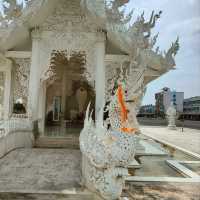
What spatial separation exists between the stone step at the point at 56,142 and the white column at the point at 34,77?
1.88ft

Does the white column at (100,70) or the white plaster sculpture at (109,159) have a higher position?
the white column at (100,70)

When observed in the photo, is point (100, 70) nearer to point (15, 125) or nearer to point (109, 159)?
point (15, 125)

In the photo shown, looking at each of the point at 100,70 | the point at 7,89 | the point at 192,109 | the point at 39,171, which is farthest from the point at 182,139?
the point at 192,109

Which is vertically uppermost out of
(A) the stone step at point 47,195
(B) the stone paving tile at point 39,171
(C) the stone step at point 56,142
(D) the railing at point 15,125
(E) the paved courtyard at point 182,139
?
(D) the railing at point 15,125

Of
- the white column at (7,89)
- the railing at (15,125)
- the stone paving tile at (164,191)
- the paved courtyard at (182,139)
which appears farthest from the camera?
the paved courtyard at (182,139)

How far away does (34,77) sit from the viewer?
5469mm

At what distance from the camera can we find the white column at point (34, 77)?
5.42 m

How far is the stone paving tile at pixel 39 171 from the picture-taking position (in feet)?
9.51

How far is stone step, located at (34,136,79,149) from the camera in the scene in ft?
18.4

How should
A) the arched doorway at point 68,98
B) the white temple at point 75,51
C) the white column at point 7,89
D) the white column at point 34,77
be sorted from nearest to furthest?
1. the white temple at point 75,51
2. the white column at point 34,77
3. the white column at point 7,89
4. the arched doorway at point 68,98

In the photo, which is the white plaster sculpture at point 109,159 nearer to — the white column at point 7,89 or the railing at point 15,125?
the railing at point 15,125

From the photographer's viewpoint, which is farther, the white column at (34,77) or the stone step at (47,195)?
the white column at (34,77)

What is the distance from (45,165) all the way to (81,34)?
320 centimetres

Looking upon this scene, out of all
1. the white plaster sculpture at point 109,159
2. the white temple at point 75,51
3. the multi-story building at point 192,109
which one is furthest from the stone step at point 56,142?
the multi-story building at point 192,109
